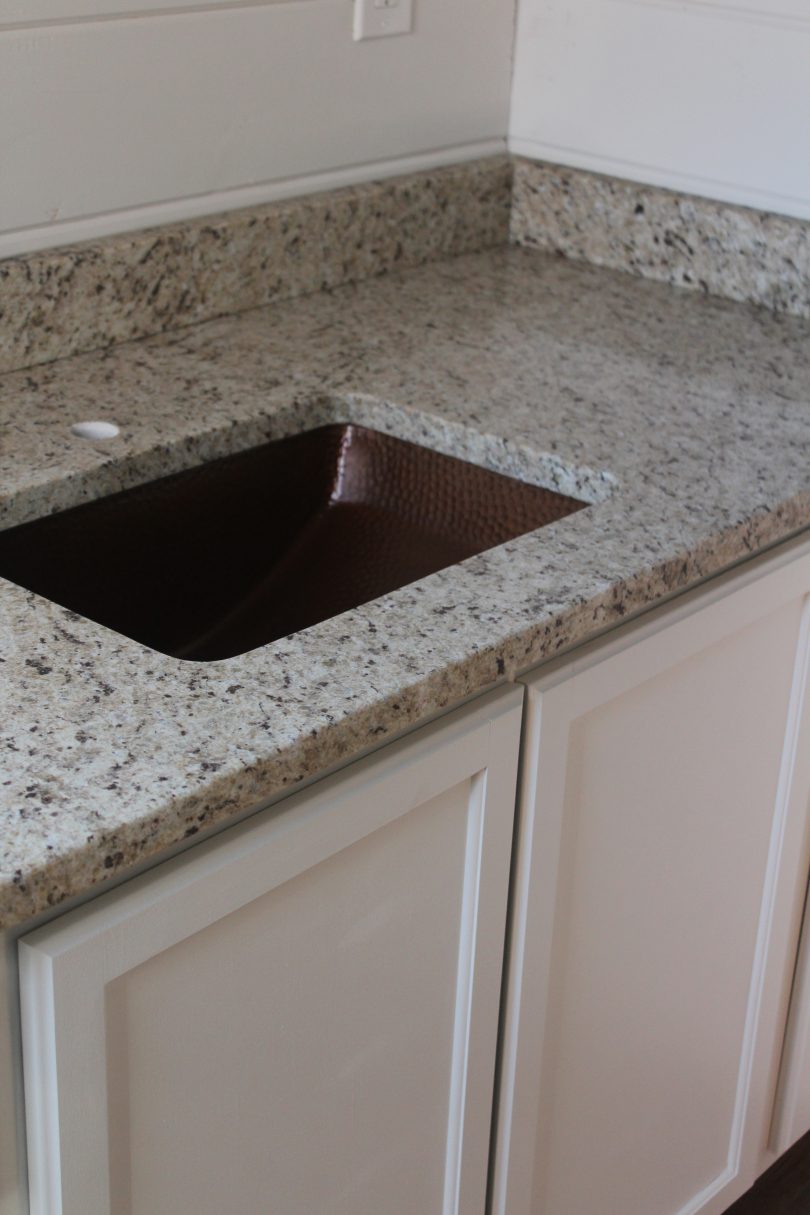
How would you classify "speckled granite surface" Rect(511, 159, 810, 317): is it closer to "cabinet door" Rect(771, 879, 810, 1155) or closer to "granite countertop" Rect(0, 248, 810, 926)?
"granite countertop" Rect(0, 248, 810, 926)

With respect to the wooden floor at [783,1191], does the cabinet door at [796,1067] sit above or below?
above

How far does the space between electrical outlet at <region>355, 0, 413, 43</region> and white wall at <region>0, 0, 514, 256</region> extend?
0.01m

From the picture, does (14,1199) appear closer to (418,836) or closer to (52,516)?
(418,836)

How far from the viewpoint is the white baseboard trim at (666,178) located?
166cm

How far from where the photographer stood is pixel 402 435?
1.34 metres

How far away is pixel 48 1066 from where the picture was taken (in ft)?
2.55

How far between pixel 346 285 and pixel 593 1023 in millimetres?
826

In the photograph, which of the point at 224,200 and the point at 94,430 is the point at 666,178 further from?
the point at 94,430

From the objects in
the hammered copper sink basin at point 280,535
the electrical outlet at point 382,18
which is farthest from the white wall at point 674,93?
the hammered copper sink basin at point 280,535

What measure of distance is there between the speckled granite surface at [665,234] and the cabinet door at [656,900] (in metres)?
0.51

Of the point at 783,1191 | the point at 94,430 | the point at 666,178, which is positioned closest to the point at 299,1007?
the point at 94,430

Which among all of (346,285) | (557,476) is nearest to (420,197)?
(346,285)

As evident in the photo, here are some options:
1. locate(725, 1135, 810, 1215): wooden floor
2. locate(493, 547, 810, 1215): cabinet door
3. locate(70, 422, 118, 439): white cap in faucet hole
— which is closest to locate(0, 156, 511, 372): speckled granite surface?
locate(70, 422, 118, 439): white cap in faucet hole

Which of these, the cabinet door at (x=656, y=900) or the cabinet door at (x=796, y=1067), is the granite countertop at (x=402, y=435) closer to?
the cabinet door at (x=656, y=900)
